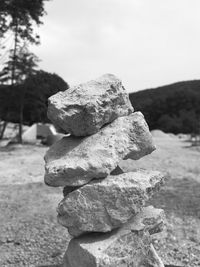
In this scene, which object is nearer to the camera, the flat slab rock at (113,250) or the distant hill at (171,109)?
the flat slab rock at (113,250)

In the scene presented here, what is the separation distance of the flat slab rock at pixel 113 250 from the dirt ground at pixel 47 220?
148 centimetres

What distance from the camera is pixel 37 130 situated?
99.9 ft

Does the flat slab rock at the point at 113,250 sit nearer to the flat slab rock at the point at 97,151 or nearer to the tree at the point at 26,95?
the flat slab rock at the point at 97,151

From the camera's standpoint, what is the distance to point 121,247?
4.16m

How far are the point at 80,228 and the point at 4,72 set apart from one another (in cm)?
1898

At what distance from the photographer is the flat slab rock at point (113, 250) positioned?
4.01 meters

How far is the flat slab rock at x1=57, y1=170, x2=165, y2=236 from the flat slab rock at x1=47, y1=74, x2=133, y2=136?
23.7 inches

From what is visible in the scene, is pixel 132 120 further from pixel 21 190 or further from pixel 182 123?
pixel 182 123

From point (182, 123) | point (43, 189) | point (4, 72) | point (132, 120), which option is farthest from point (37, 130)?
point (132, 120)

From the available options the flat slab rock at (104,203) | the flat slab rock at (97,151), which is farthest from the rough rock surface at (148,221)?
Answer: the flat slab rock at (97,151)

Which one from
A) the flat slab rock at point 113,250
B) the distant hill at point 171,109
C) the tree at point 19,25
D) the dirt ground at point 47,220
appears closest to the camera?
the flat slab rock at point 113,250

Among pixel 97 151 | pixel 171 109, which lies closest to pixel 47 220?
pixel 97 151

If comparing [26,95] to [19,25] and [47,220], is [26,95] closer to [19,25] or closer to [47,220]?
[19,25]

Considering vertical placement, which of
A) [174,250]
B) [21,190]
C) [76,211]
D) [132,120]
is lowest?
[21,190]
